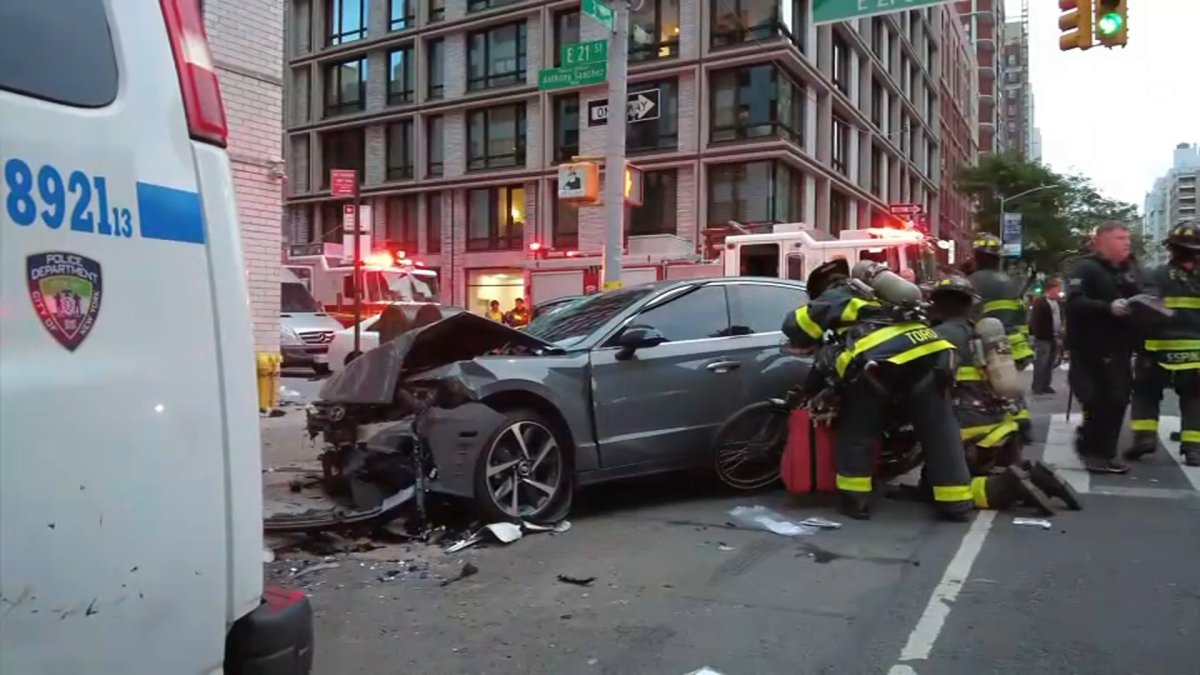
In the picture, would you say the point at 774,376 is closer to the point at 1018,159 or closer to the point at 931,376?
the point at 931,376

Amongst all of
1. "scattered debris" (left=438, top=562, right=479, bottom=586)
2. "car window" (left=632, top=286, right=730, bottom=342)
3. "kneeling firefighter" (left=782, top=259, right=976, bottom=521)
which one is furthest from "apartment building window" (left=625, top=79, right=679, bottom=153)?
"scattered debris" (left=438, top=562, right=479, bottom=586)

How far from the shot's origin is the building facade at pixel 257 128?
11008 mm

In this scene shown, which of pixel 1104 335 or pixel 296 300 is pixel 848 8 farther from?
pixel 296 300

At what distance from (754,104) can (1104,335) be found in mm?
24033

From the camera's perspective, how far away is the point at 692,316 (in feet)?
21.7

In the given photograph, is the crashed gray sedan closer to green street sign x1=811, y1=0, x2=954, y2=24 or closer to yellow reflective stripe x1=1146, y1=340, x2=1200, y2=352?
yellow reflective stripe x1=1146, y1=340, x2=1200, y2=352

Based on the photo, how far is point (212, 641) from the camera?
72.2 inches

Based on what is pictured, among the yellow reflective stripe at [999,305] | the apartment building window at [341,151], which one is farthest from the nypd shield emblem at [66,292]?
the apartment building window at [341,151]

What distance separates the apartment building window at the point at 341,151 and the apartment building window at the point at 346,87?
92 cm

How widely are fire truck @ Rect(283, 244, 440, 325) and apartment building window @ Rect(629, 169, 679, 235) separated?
1118 cm

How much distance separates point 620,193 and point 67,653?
949 centimetres

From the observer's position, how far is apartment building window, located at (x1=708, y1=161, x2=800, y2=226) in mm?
30078

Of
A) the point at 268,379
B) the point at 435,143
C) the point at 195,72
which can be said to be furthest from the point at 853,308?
the point at 435,143

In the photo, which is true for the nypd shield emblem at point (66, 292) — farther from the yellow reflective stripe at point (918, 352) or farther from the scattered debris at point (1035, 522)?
the scattered debris at point (1035, 522)
